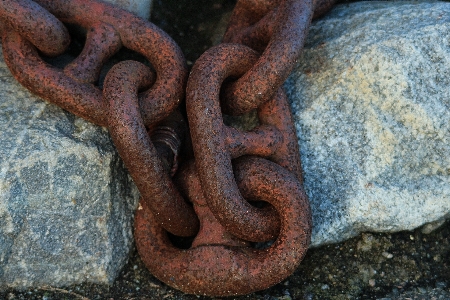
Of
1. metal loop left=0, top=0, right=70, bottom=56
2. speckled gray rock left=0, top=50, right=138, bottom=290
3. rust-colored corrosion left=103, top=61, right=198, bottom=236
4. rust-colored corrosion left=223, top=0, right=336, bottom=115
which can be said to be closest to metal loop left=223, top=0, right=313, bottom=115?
rust-colored corrosion left=223, top=0, right=336, bottom=115

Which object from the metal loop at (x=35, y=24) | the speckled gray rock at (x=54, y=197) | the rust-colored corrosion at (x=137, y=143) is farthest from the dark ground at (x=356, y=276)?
the metal loop at (x=35, y=24)

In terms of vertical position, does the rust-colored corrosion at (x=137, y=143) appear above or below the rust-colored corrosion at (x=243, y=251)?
above

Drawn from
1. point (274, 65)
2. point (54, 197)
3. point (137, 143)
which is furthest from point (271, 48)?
point (54, 197)

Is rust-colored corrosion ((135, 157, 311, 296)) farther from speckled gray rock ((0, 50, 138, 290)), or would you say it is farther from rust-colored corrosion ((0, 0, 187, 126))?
rust-colored corrosion ((0, 0, 187, 126))

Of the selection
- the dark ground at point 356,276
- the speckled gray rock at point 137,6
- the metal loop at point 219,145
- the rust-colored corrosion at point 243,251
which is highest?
the speckled gray rock at point 137,6

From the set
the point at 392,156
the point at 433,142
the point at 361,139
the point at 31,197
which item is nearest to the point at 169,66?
the point at 31,197

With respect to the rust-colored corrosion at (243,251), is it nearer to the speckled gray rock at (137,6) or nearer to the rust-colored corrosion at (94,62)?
the rust-colored corrosion at (94,62)

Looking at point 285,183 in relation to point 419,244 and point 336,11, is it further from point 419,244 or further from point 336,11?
point 336,11
